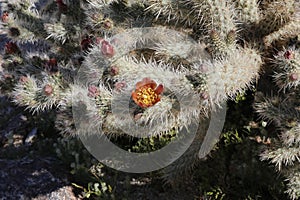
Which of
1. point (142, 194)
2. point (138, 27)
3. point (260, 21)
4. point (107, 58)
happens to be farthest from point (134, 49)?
point (142, 194)

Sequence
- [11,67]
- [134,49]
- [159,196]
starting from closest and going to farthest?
[134,49]
[159,196]
[11,67]

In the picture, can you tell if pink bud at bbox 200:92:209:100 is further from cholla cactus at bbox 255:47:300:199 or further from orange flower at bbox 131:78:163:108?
cholla cactus at bbox 255:47:300:199

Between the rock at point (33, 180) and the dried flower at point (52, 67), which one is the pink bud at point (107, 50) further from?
the rock at point (33, 180)

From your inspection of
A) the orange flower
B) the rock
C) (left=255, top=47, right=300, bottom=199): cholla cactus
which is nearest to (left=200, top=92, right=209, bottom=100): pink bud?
the orange flower

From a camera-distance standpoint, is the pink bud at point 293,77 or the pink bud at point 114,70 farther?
the pink bud at point 114,70

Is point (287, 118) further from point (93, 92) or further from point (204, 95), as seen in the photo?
point (93, 92)

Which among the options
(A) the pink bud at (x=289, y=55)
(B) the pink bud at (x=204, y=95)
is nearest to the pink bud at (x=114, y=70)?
(B) the pink bud at (x=204, y=95)

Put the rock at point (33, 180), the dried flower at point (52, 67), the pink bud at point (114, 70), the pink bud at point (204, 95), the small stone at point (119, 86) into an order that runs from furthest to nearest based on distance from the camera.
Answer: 1. the rock at point (33, 180)
2. the dried flower at point (52, 67)
3. the pink bud at point (114, 70)
4. the small stone at point (119, 86)
5. the pink bud at point (204, 95)

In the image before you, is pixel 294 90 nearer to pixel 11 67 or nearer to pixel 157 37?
pixel 157 37

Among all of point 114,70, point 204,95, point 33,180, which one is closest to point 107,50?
point 114,70
